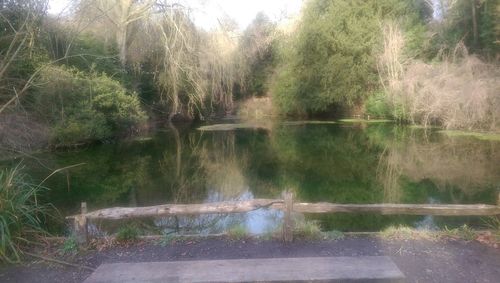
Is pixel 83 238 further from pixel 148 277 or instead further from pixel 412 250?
pixel 412 250

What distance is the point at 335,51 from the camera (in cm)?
3438

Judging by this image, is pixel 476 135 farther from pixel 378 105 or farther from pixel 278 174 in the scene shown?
pixel 278 174

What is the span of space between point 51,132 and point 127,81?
8.31m

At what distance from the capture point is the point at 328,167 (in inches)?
588

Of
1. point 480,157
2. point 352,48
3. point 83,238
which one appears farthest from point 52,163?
point 352,48

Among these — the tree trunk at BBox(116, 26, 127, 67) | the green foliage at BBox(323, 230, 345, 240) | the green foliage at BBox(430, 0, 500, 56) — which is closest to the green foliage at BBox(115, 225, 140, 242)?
the green foliage at BBox(323, 230, 345, 240)

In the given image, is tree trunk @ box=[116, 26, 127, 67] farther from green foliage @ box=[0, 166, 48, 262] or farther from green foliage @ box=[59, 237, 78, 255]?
green foliage @ box=[59, 237, 78, 255]

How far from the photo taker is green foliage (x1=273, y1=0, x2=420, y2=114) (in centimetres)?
3269

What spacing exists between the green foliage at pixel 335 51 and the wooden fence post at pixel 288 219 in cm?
2836

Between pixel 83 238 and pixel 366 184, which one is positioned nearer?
pixel 83 238

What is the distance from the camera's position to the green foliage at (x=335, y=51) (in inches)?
1287

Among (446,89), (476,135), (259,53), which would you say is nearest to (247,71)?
(259,53)

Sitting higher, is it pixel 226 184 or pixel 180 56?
pixel 180 56

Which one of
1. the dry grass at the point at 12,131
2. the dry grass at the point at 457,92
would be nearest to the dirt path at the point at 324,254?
the dry grass at the point at 12,131
